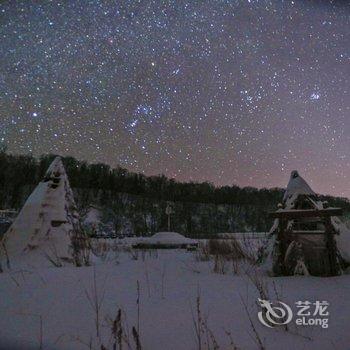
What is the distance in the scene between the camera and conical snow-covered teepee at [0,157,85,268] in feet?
21.6

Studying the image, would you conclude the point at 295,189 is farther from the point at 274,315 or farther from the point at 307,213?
the point at 274,315

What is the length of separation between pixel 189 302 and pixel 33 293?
5.88ft

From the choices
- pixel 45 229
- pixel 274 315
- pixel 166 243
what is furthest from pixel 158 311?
pixel 166 243

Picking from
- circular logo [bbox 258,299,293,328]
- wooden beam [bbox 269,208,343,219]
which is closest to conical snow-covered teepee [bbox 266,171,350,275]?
wooden beam [bbox 269,208,343,219]

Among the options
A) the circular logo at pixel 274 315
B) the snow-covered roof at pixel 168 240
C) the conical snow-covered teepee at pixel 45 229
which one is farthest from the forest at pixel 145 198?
the circular logo at pixel 274 315

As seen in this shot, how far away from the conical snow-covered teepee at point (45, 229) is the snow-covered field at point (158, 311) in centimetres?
160

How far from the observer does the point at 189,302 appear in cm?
344

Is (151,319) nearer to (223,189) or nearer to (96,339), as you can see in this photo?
(96,339)

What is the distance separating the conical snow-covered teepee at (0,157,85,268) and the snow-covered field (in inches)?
62.9

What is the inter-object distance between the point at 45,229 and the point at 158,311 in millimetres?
4609

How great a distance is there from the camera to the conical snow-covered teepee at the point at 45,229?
21.6ft

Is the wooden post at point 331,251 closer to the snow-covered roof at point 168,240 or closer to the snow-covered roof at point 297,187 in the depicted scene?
the snow-covered roof at point 297,187

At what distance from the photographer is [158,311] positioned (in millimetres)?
3162

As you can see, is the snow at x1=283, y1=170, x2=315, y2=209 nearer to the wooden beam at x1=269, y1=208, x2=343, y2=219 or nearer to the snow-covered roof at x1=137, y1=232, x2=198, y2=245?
the wooden beam at x1=269, y1=208, x2=343, y2=219
